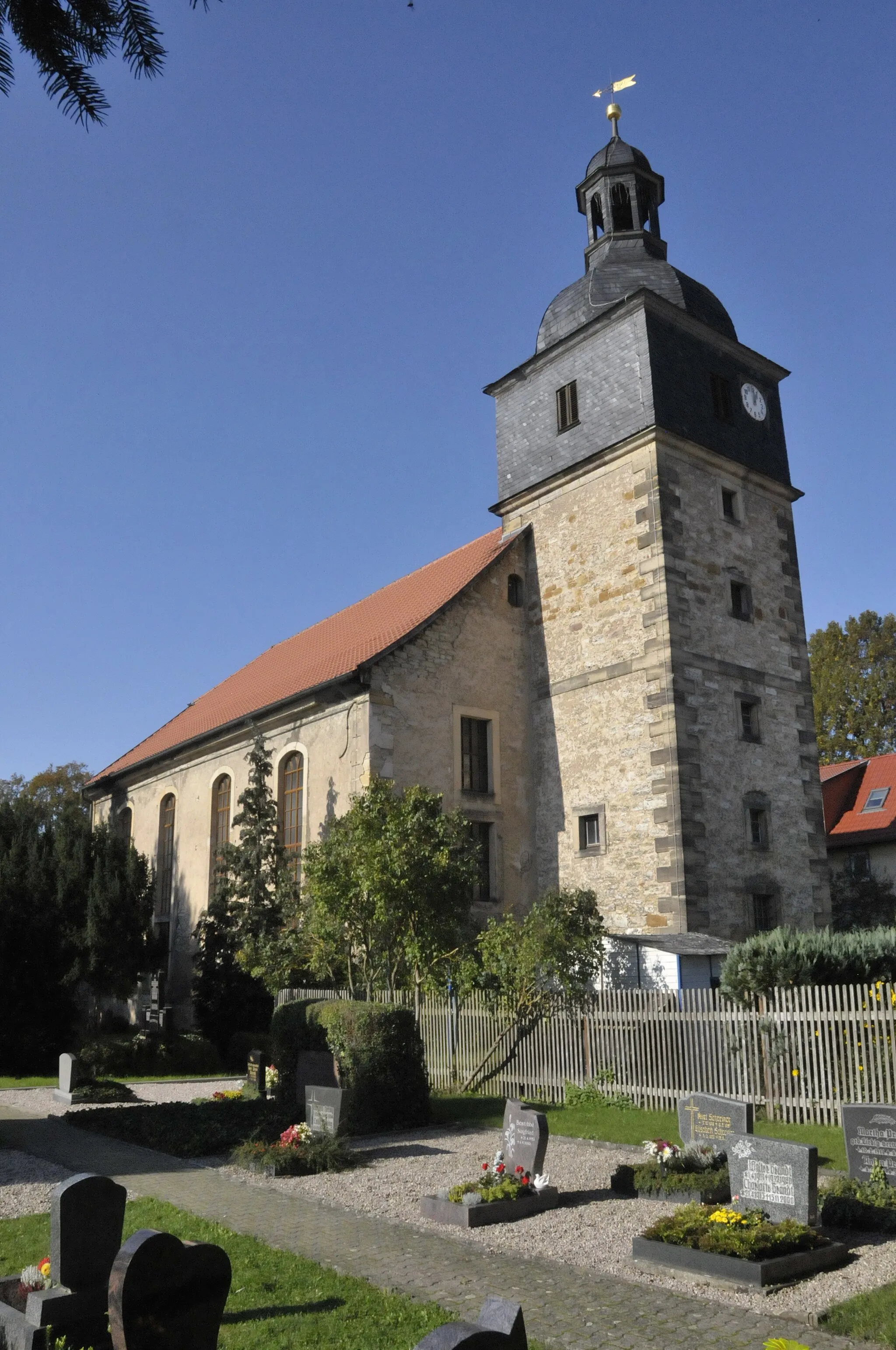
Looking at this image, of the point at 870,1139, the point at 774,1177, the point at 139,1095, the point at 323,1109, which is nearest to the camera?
the point at 774,1177

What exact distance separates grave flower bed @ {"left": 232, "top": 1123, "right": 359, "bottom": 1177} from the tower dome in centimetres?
1954

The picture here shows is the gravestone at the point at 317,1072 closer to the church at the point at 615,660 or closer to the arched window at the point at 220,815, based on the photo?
the church at the point at 615,660

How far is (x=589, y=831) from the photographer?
22641 mm

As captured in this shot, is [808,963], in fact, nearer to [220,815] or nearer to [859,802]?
[220,815]

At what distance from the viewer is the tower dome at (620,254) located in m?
25.1

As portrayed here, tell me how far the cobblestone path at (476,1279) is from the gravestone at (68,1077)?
22.5 ft

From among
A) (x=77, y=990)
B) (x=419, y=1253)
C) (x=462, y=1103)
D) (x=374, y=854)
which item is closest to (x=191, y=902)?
(x=77, y=990)

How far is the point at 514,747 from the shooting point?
78.8ft

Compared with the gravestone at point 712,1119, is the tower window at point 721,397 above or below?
above

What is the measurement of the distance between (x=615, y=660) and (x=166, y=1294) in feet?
61.5

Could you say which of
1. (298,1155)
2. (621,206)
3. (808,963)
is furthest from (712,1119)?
(621,206)

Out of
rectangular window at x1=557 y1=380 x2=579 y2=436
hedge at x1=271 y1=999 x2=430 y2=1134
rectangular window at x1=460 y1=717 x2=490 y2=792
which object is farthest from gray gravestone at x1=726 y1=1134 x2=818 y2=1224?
rectangular window at x1=557 y1=380 x2=579 y2=436

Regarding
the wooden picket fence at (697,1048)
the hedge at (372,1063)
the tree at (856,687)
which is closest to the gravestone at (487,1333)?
the wooden picket fence at (697,1048)

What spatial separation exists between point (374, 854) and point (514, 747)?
287 inches
